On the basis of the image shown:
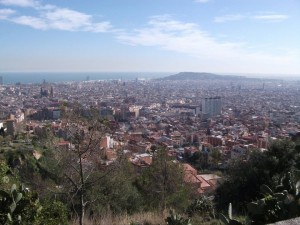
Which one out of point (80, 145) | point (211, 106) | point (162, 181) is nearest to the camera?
point (80, 145)

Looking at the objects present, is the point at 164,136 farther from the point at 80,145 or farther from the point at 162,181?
the point at 80,145

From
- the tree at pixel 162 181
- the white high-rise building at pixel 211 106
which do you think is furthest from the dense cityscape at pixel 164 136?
the tree at pixel 162 181

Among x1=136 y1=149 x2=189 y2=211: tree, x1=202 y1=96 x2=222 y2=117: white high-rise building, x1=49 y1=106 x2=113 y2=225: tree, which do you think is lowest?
x1=202 y1=96 x2=222 y2=117: white high-rise building

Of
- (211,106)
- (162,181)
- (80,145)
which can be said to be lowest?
(211,106)

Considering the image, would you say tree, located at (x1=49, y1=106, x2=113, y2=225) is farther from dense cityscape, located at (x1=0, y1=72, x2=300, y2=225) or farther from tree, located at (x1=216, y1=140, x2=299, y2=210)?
tree, located at (x1=216, y1=140, x2=299, y2=210)

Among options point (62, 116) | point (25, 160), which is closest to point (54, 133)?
point (62, 116)

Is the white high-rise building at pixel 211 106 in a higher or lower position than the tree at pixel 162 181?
lower

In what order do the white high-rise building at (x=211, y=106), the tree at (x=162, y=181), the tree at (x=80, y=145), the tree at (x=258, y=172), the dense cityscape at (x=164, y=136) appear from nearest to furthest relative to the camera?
the tree at (x=80, y=145) → the dense cityscape at (x=164, y=136) → the tree at (x=258, y=172) → the tree at (x=162, y=181) → the white high-rise building at (x=211, y=106)

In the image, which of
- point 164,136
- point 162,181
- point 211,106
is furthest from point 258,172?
point 211,106

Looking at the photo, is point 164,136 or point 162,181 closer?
point 162,181

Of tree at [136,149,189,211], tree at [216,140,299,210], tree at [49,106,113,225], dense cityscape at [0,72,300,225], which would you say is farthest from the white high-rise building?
tree at [49,106,113,225]

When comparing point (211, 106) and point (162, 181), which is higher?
point (162, 181)

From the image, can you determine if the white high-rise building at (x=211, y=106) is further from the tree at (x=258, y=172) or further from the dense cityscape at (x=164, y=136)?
the tree at (x=258, y=172)

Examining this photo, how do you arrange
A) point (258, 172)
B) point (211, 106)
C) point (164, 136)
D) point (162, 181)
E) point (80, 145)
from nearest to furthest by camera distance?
1. point (80, 145)
2. point (258, 172)
3. point (162, 181)
4. point (164, 136)
5. point (211, 106)
